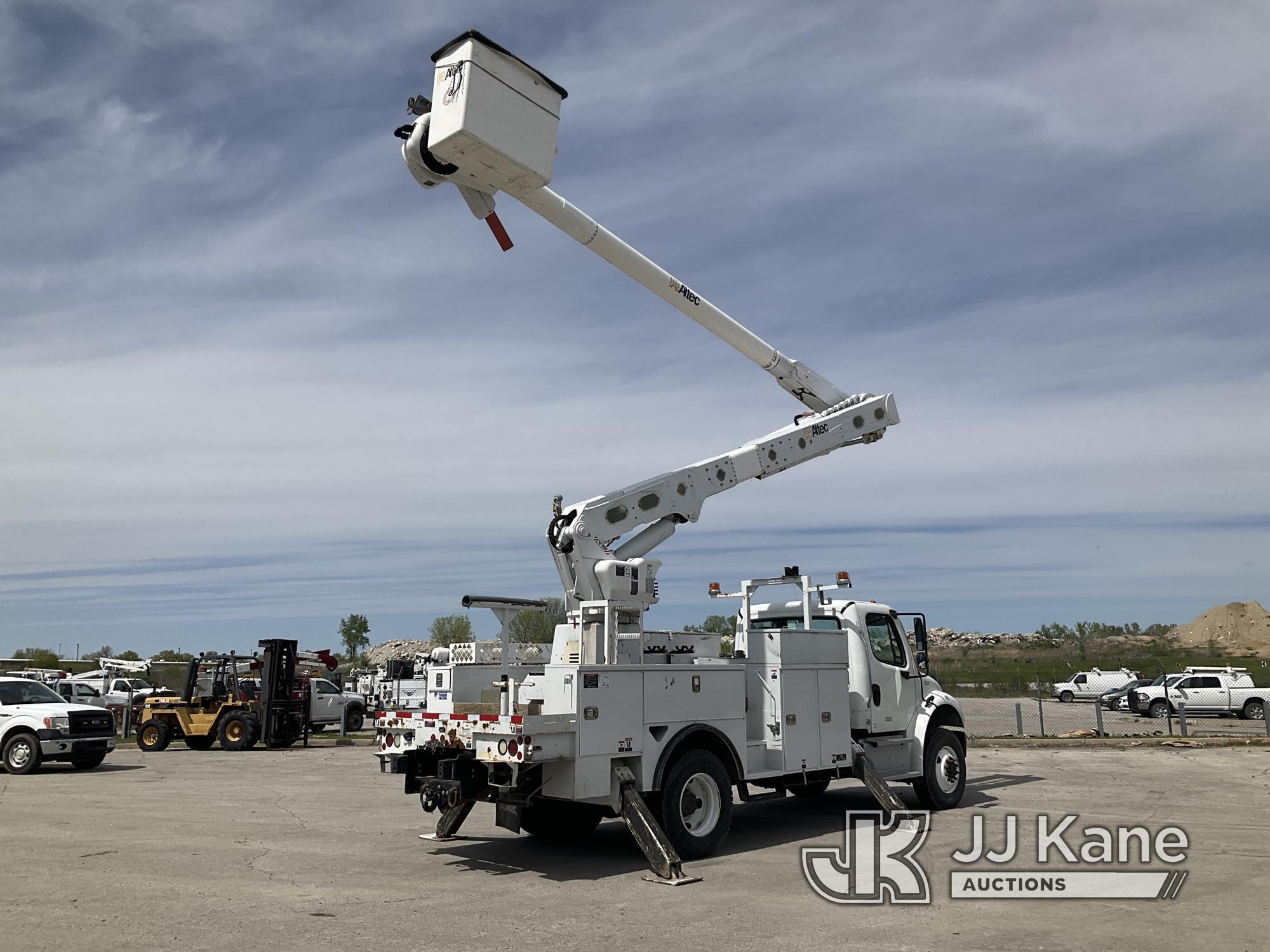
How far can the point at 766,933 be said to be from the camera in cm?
712

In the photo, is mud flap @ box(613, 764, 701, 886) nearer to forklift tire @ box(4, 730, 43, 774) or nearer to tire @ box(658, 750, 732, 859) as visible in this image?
tire @ box(658, 750, 732, 859)

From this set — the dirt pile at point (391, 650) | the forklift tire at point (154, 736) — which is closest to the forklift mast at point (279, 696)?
the forklift tire at point (154, 736)

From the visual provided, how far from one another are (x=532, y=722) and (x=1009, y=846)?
5247mm

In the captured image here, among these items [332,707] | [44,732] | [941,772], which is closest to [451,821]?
[941,772]

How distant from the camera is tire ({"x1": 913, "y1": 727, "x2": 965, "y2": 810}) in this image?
13.0 meters

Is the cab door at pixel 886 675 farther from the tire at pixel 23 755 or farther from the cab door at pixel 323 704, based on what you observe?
the cab door at pixel 323 704

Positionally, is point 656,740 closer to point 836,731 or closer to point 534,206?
point 836,731

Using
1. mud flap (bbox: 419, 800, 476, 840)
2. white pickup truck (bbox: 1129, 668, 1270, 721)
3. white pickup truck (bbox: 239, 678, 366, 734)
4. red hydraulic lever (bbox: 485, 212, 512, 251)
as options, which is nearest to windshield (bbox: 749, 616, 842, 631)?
mud flap (bbox: 419, 800, 476, 840)

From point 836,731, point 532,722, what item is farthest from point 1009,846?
point 532,722

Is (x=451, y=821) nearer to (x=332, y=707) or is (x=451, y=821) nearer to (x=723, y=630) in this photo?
(x=723, y=630)

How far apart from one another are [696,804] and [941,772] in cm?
455

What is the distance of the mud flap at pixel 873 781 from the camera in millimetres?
11727

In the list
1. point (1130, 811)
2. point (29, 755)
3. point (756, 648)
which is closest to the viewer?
point (756, 648)

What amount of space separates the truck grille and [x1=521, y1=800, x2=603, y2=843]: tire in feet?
41.1
